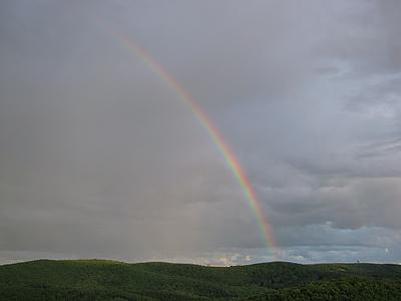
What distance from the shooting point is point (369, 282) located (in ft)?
567

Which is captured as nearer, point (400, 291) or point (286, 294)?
point (400, 291)

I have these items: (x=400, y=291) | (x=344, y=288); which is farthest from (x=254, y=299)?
(x=400, y=291)

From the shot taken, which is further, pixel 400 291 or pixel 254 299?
pixel 254 299

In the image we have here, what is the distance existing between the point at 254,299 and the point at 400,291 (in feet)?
151

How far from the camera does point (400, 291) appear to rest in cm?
16238

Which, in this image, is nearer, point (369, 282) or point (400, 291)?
point (400, 291)

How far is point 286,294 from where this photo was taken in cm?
17375

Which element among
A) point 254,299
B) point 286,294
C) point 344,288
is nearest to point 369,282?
point 344,288

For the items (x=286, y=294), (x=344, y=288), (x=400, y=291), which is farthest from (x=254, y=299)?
(x=400, y=291)

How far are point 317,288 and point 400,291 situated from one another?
83.5 ft

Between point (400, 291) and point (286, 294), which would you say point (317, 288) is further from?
point (400, 291)

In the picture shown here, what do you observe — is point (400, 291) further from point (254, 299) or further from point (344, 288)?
point (254, 299)

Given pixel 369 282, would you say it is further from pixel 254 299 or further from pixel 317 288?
pixel 254 299

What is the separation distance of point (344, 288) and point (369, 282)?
1119 cm
